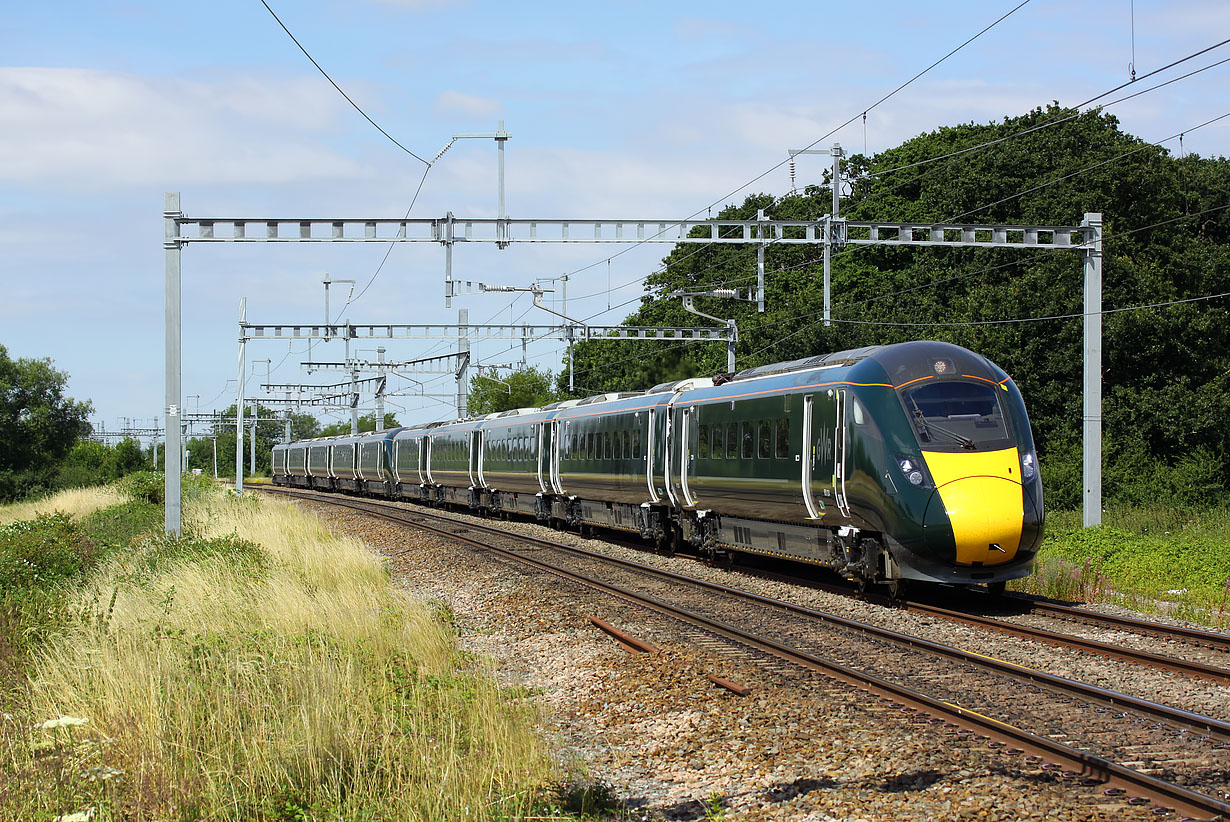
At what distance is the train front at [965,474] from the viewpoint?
1329cm

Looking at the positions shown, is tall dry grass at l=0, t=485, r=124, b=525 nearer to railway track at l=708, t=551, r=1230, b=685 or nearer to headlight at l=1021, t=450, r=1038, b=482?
railway track at l=708, t=551, r=1230, b=685

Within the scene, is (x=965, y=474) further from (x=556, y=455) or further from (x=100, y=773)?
(x=556, y=455)

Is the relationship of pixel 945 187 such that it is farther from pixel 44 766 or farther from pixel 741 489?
pixel 44 766

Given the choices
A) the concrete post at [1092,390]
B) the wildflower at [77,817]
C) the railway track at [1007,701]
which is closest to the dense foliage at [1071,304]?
the concrete post at [1092,390]

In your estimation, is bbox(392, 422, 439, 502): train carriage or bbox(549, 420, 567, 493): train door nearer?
bbox(549, 420, 567, 493): train door

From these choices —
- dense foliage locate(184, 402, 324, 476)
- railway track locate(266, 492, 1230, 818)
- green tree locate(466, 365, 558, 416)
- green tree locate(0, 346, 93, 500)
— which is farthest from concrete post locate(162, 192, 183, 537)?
dense foliage locate(184, 402, 324, 476)

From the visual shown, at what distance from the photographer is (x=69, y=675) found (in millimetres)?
9281

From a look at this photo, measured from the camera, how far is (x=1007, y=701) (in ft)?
28.8

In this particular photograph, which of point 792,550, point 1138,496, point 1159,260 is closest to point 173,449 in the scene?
point 792,550

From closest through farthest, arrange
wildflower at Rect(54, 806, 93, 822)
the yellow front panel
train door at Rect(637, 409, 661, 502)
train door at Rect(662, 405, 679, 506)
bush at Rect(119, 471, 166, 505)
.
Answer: wildflower at Rect(54, 806, 93, 822)
the yellow front panel
train door at Rect(662, 405, 679, 506)
train door at Rect(637, 409, 661, 502)
bush at Rect(119, 471, 166, 505)

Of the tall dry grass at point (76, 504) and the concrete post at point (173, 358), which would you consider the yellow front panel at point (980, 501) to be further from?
the tall dry grass at point (76, 504)

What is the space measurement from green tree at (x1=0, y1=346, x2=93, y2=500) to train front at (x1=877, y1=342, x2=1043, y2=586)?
58.4m

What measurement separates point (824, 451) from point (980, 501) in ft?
7.67

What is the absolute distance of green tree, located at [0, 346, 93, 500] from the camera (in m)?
63.3
